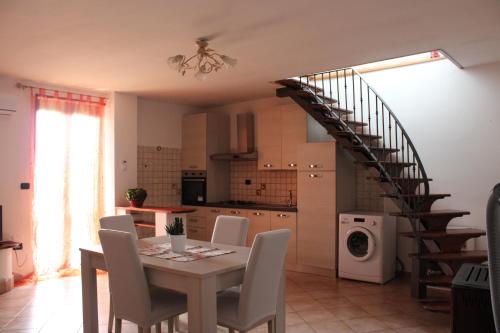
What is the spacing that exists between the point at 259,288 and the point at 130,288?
0.79 metres

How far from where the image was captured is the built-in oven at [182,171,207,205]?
6.38 m

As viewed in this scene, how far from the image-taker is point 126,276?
252 cm

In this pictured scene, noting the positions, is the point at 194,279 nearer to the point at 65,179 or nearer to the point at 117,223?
the point at 117,223

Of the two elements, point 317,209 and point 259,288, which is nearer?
point 259,288

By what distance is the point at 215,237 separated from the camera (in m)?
3.62

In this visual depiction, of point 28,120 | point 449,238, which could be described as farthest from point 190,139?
point 449,238

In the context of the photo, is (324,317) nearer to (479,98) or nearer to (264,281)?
(264,281)

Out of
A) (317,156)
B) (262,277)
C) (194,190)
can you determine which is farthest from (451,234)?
(194,190)

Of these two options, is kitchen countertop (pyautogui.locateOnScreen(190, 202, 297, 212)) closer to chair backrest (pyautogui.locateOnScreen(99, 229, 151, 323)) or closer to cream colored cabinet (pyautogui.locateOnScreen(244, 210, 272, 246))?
cream colored cabinet (pyautogui.locateOnScreen(244, 210, 272, 246))

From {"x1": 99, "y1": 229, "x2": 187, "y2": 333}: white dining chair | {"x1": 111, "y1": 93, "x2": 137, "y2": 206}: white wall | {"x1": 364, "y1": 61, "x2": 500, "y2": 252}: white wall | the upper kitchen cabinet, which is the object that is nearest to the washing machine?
{"x1": 364, "y1": 61, "x2": 500, "y2": 252}: white wall

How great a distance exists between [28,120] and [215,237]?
301 centimetres

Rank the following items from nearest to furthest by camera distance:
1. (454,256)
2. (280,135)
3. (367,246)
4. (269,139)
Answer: (454,256), (367,246), (280,135), (269,139)

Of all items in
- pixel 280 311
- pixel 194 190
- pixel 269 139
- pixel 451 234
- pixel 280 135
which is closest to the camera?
pixel 280 311

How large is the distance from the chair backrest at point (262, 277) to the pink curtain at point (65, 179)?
10.6 ft
